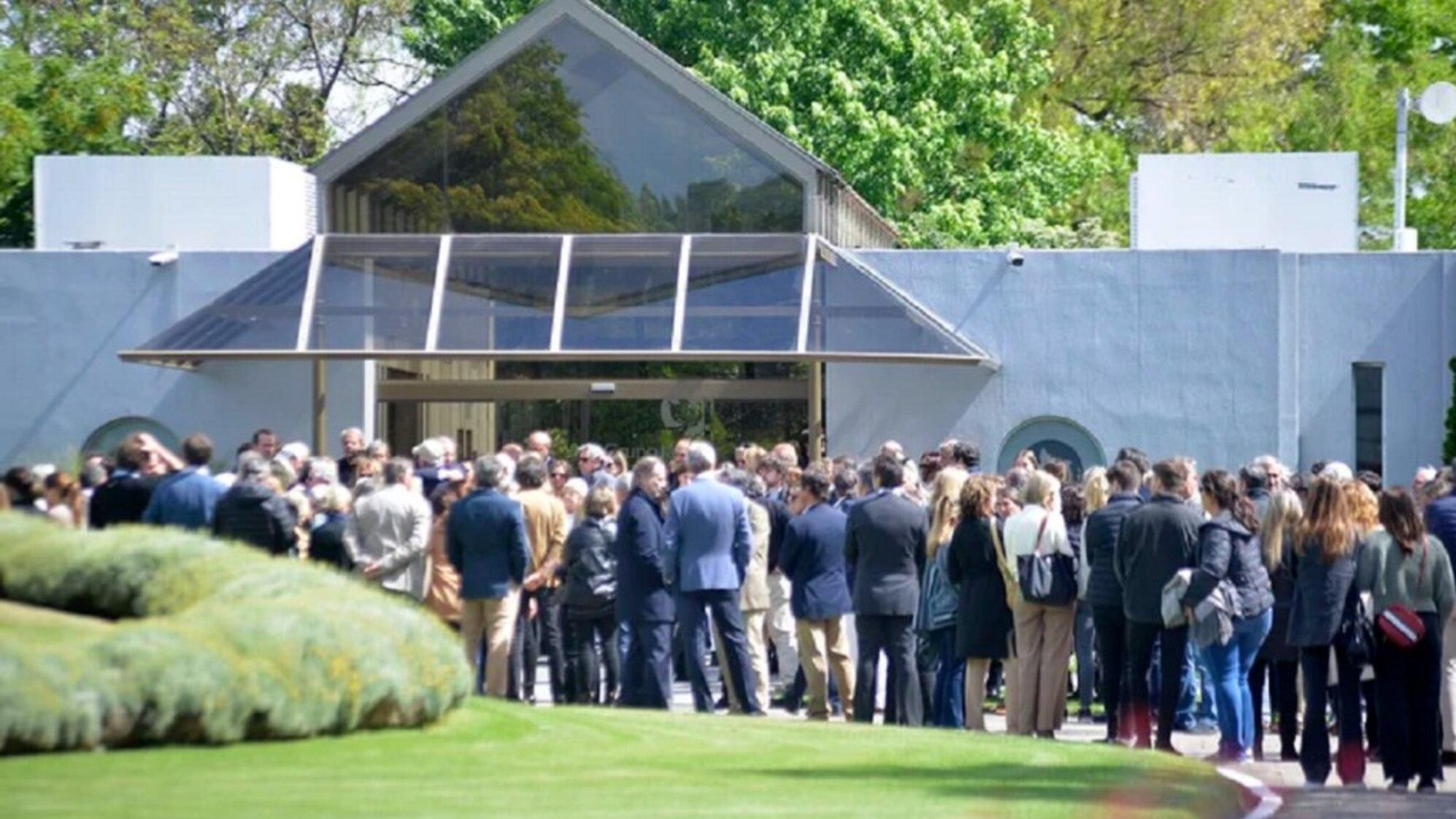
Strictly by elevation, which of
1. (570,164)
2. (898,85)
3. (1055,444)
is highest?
(898,85)

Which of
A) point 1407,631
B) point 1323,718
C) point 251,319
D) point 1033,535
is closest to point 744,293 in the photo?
point 251,319

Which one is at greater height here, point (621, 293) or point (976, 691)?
point (621, 293)

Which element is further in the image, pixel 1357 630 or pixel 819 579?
pixel 819 579

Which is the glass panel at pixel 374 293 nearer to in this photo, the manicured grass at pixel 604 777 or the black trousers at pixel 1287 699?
the black trousers at pixel 1287 699

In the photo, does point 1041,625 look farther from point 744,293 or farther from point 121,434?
point 121,434

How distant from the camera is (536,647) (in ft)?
63.8

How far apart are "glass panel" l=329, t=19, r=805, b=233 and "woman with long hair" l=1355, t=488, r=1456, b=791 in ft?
55.3

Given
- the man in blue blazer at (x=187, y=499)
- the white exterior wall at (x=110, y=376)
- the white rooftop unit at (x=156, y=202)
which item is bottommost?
the man in blue blazer at (x=187, y=499)

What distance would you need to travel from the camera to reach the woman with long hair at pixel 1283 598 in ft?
51.7

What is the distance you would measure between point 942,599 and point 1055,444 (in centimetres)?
1292

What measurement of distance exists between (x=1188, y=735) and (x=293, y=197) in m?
19.1

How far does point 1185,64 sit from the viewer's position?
53281 millimetres

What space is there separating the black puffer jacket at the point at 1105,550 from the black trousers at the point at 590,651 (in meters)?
3.54

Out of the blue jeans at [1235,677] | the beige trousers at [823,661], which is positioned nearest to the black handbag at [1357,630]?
the blue jeans at [1235,677]
